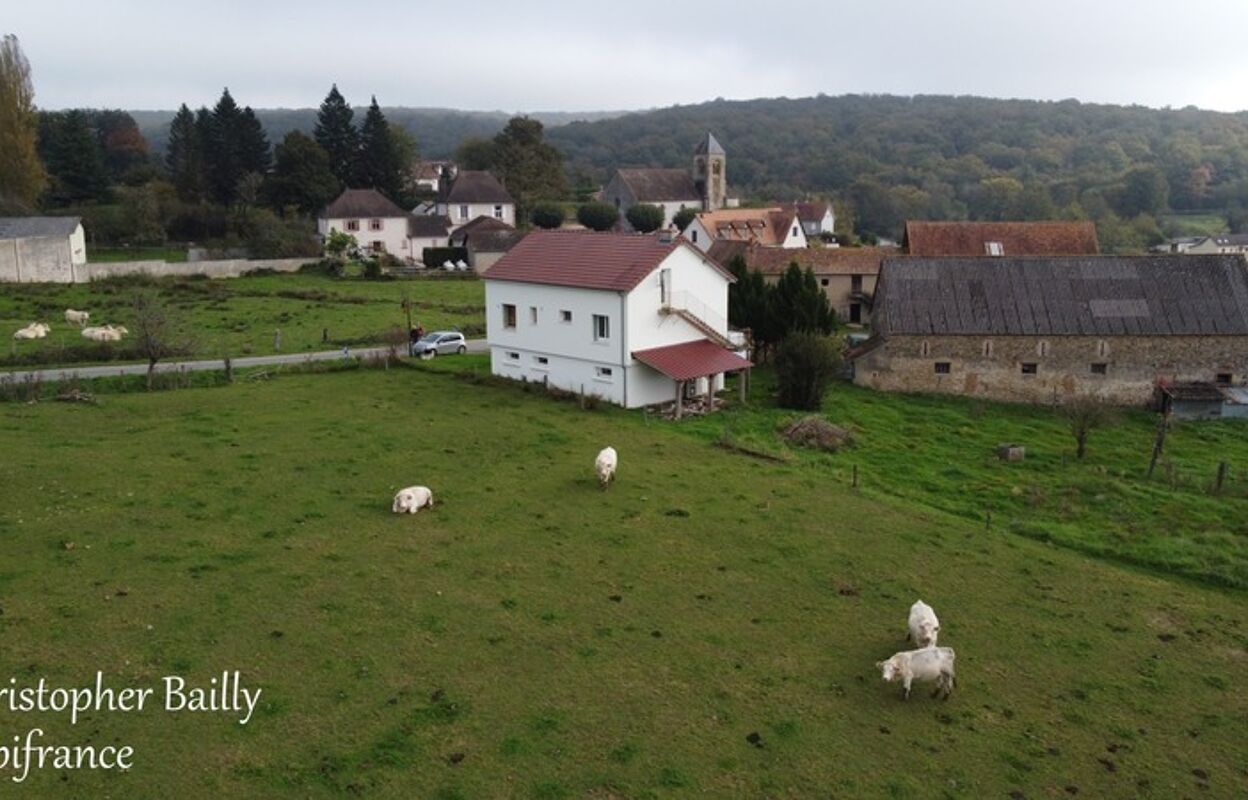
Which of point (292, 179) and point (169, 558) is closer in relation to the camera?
point (169, 558)

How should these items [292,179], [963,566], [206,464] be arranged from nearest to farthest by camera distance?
1. [963,566]
2. [206,464]
3. [292,179]

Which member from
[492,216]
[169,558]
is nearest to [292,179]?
[492,216]

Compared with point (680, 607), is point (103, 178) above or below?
above

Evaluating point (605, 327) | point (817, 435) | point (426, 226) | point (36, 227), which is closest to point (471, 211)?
point (426, 226)

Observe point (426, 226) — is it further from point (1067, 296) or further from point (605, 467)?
A: point (605, 467)

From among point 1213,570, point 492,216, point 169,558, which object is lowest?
point 1213,570

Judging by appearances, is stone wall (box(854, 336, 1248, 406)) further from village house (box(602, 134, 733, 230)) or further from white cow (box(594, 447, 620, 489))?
village house (box(602, 134, 733, 230))

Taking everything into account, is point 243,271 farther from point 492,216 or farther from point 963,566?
point 963,566
